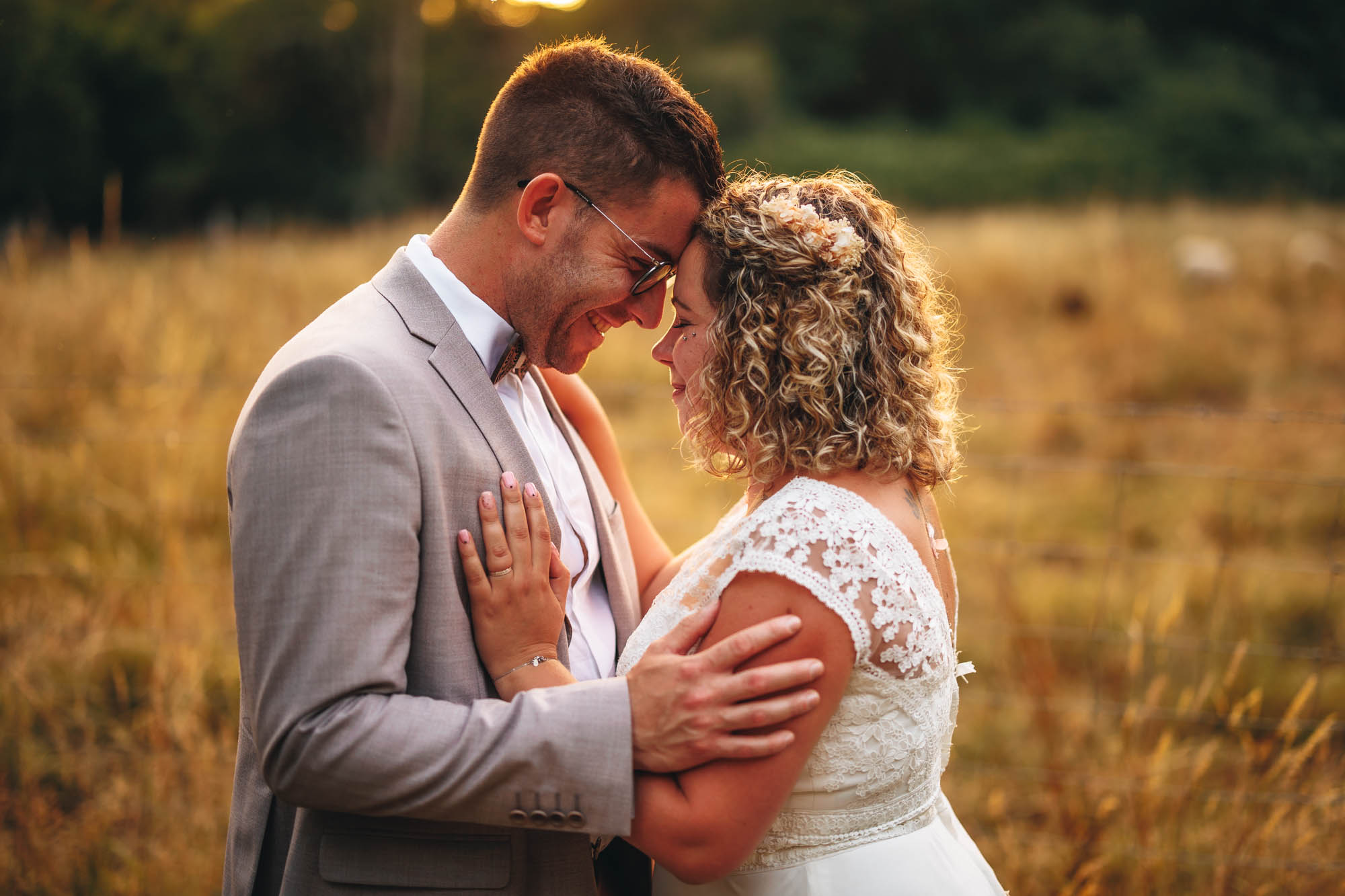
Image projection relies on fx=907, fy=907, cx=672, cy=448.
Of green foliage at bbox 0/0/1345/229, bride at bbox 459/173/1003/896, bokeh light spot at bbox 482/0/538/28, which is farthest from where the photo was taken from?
bokeh light spot at bbox 482/0/538/28

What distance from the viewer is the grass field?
131 inches

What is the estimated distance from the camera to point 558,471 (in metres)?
2.26

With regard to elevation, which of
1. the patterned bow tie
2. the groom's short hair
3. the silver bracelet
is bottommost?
the silver bracelet

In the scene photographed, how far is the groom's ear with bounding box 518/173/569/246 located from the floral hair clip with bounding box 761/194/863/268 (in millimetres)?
494

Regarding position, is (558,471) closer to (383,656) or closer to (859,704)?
(383,656)

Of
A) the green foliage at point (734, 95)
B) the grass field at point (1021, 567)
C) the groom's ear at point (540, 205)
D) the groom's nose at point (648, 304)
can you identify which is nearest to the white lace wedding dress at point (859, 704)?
the groom's nose at point (648, 304)

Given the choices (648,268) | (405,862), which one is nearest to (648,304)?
(648,268)

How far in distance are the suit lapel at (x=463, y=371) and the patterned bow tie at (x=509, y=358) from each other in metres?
0.16

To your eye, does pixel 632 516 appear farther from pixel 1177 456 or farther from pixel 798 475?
pixel 1177 456

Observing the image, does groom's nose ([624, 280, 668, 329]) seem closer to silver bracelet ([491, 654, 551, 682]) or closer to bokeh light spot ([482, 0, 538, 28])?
silver bracelet ([491, 654, 551, 682])

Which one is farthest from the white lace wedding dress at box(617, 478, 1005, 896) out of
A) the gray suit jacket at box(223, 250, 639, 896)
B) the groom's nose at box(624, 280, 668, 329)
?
the groom's nose at box(624, 280, 668, 329)

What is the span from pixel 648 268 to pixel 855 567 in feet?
2.91

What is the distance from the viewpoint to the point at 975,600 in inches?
224

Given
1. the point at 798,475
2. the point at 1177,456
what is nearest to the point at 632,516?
the point at 798,475
